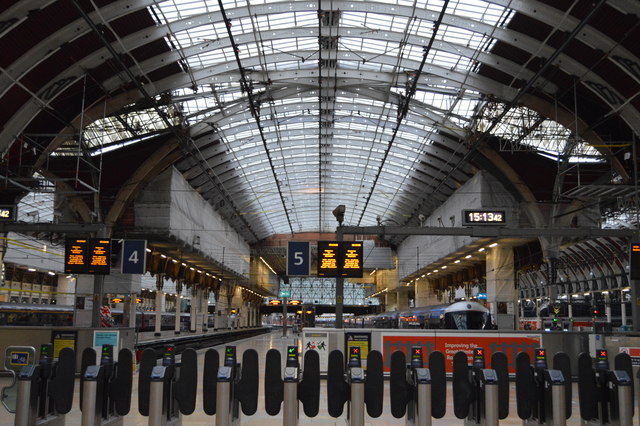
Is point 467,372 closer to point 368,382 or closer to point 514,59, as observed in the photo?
point 368,382

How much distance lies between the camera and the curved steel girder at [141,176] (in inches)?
1399

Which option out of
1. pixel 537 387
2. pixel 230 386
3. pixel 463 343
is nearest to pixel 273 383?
pixel 230 386

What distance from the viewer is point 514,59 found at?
26672mm

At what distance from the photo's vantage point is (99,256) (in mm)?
22734

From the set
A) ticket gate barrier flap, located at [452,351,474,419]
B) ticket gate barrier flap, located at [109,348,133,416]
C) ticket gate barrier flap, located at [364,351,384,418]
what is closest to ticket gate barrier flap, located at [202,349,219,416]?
ticket gate barrier flap, located at [109,348,133,416]

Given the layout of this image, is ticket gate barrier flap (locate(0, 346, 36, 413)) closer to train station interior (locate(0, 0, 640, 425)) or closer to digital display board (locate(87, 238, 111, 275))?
train station interior (locate(0, 0, 640, 425))

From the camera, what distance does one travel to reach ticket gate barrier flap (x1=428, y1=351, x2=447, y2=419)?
9.28 m

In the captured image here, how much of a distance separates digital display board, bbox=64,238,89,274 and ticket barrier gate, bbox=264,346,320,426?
15086 millimetres

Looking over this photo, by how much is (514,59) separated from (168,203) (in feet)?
68.1

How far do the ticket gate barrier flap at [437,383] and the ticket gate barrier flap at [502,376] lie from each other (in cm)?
75

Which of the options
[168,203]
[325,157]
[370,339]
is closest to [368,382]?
[370,339]

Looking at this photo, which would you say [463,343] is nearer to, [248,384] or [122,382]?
[248,384]

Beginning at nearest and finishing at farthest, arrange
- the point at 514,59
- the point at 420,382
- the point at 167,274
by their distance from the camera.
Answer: the point at 420,382 → the point at 514,59 → the point at 167,274

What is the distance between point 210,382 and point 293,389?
1452 mm
